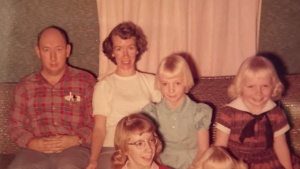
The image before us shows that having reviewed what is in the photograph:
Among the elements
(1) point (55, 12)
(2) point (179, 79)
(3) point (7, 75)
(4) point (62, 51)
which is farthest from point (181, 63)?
(3) point (7, 75)

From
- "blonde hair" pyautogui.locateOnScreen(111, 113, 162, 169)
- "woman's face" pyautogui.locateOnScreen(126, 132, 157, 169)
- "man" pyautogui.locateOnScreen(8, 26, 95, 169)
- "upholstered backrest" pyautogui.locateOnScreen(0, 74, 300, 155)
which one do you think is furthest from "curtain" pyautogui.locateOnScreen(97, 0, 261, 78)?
"woman's face" pyautogui.locateOnScreen(126, 132, 157, 169)

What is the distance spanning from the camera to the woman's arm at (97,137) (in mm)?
2838

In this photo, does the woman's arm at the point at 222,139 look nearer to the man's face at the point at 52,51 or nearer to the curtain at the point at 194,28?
the curtain at the point at 194,28

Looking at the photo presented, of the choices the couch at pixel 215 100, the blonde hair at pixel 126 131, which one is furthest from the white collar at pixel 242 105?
the blonde hair at pixel 126 131

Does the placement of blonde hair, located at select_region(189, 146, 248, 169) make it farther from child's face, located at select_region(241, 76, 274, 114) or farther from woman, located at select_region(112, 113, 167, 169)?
child's face, located at select_region(241, 76, 274, 114)

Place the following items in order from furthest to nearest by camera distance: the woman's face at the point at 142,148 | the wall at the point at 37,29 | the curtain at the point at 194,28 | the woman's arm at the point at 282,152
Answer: the wall at the point at 37,29, the curtain at the point at 194,28, the woman's arm at the point at 282,152, the woman's face at the point at 142,148

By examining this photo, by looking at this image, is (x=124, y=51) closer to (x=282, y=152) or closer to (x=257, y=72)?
(x=257, y=72)

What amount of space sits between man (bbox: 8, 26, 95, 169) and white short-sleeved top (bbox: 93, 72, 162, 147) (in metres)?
0.17

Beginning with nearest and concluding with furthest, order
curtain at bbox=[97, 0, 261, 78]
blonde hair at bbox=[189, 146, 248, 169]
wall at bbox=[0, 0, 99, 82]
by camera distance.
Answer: blonde hair at bbox=[189, 146, 248, 169]
curtain at bbox=[97, 0, 261, 78]
wall at bbox=[0, 0, 99, 82]

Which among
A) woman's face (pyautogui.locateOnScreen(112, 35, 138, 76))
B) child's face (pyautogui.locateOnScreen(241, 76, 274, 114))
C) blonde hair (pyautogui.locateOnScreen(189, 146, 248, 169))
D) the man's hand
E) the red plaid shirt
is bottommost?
the man's hand

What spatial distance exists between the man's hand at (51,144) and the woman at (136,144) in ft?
2.15

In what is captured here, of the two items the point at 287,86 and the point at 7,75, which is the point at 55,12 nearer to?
the point at 7,75

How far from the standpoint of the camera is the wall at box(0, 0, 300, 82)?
356 cm

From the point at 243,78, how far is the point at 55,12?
1798 mm
